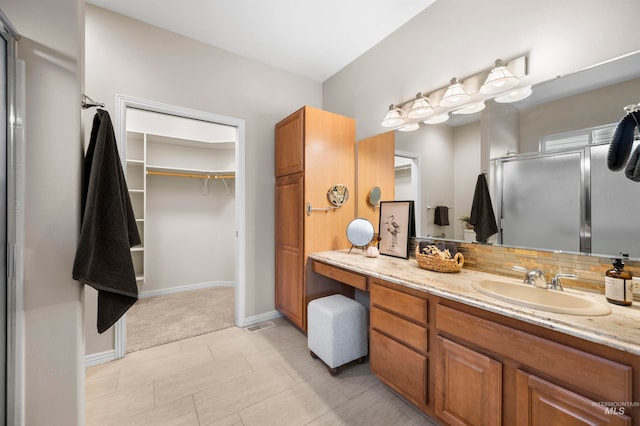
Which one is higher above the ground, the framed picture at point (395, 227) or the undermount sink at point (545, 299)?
the framed picture at point (395, 227)

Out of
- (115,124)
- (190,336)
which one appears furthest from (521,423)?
(115,124)

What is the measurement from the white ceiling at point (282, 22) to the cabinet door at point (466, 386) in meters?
2.59

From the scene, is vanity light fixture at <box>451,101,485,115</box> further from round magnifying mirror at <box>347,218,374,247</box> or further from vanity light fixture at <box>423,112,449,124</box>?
round magnifying mirror at <box>347,218,374,247</box>

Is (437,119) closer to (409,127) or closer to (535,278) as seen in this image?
(409,127)

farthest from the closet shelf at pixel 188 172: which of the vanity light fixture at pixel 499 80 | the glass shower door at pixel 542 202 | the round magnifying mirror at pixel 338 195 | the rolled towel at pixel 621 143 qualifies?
the rolled towel at pixel 621 143

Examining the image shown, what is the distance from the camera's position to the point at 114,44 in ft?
7.13

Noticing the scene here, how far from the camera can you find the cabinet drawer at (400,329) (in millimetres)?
1431

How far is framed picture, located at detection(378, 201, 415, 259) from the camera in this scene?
84.0 inches

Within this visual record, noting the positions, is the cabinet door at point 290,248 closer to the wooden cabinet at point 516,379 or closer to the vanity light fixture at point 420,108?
the vanity light fixture at point 420,108

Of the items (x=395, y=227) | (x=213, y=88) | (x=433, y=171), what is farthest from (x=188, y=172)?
(x=433, y=171)

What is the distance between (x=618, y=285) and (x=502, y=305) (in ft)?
1.74

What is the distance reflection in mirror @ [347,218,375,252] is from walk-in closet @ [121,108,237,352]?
1727 mm

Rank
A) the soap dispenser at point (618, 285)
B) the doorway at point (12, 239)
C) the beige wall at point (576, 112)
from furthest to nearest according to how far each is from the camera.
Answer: the beige wall at point (576, 112)
the soap dispenser at point (618, 285)
the doorway at point (12, 239)

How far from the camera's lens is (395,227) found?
2236 mm
